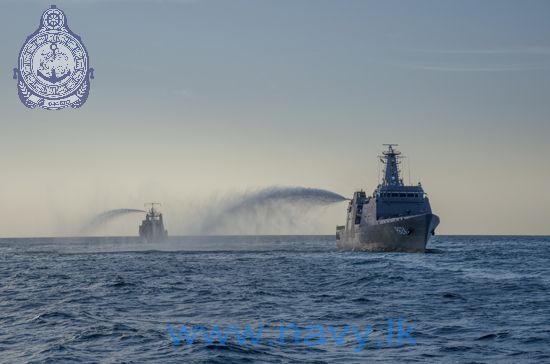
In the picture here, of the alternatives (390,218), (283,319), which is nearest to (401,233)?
(390,218)

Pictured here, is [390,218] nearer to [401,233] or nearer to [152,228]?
[401,233]

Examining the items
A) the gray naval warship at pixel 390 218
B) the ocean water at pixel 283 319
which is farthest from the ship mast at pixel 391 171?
the ocean water at pixel 283 319

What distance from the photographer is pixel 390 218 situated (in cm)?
8369

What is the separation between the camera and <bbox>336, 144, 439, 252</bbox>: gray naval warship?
252 feet

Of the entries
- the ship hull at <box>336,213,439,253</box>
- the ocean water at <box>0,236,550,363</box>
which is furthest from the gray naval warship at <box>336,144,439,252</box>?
the ocean water at <box>0,236,550,363</box>

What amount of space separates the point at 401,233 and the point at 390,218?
6.58 m

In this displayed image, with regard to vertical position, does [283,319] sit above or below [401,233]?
below

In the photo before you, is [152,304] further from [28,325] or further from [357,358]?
[357,358]

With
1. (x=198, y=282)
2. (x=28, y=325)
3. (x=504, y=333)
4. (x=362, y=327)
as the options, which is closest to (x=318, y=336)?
(x=362, y=327)

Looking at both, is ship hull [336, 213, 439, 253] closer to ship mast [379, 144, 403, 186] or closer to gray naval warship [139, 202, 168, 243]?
ship mast [379, 144, 403, 186]

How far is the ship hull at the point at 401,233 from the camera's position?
247 feet

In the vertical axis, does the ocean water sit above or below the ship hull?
below

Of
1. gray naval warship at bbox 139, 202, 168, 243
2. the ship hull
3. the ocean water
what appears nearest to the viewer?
the ocean water

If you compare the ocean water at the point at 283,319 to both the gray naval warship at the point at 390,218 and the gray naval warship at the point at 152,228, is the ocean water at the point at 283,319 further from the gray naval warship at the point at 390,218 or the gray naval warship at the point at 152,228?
the gray naval warship at the point at 152,228
